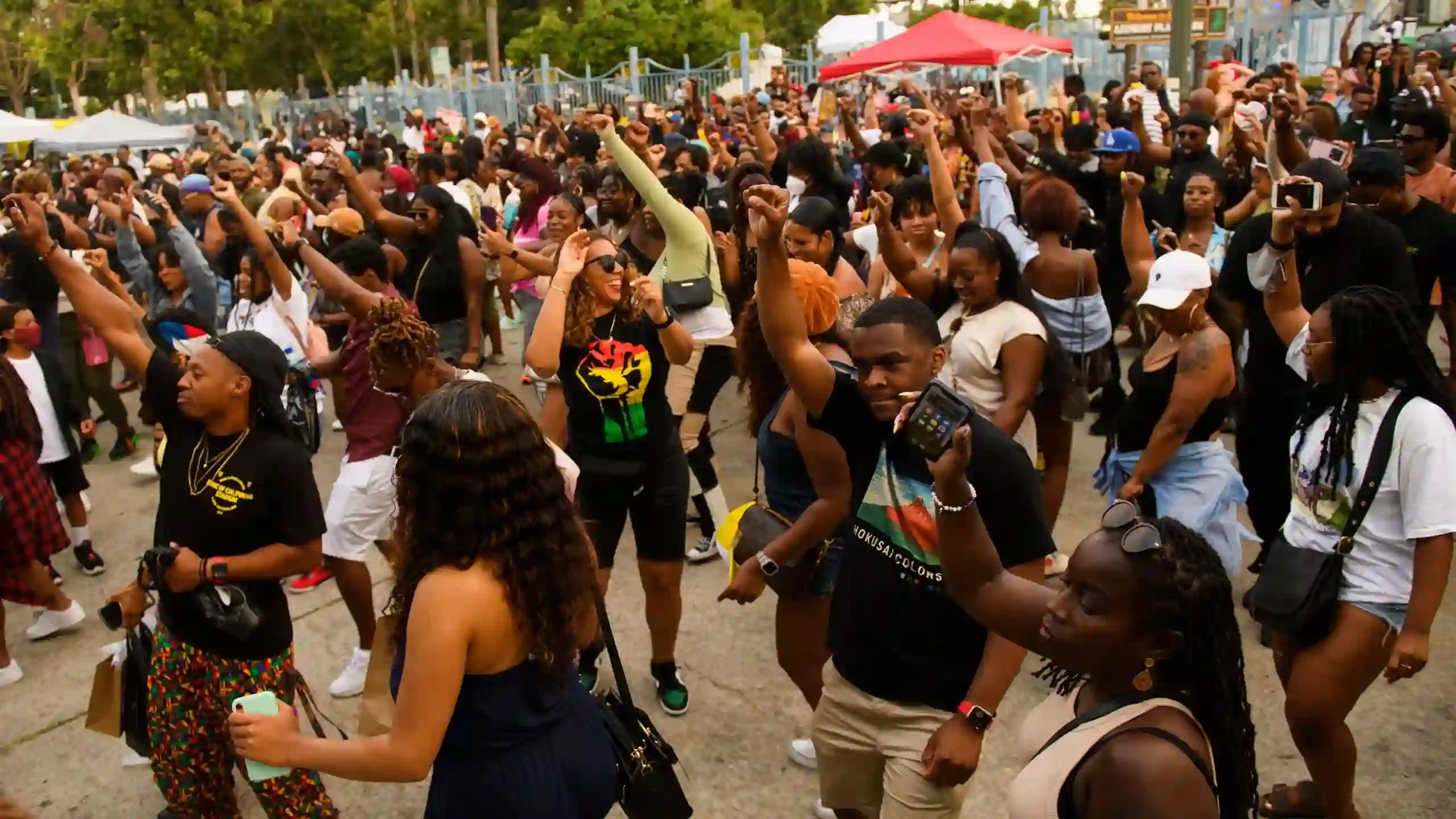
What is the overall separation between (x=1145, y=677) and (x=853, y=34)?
26.5 m

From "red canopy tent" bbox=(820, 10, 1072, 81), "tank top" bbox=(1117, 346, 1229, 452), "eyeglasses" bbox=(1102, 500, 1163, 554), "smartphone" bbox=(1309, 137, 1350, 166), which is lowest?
"tank top" bbox=(1117, 346, 1229, 452)

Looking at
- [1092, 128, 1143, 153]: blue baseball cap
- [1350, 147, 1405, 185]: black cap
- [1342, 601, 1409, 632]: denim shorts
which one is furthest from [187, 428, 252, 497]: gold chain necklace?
[1092, 128, 1143, 153]: blue baseball cap

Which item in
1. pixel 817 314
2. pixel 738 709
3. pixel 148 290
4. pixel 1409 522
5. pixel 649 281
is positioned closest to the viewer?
pixel 1409 522

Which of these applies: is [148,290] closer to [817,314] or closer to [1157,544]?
[817,314]

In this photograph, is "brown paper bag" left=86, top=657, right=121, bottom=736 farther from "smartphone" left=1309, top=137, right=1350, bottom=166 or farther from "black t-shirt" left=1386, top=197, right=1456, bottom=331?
"black t-shirt" left=1386, top=197, right=1456, bottom=331

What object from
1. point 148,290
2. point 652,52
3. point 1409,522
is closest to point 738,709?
point 1409,522

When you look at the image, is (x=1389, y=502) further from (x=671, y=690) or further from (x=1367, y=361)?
(x=671, y=690)

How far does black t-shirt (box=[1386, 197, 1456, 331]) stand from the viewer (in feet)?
18.5

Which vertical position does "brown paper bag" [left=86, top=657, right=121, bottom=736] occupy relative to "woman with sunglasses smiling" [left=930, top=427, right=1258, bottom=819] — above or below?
below

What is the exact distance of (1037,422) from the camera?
214 inches

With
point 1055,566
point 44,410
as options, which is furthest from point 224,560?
point 1055,566

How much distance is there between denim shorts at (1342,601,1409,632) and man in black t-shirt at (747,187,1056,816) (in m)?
1.11

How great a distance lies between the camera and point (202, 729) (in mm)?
3502

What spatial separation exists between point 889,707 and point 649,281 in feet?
6.27
